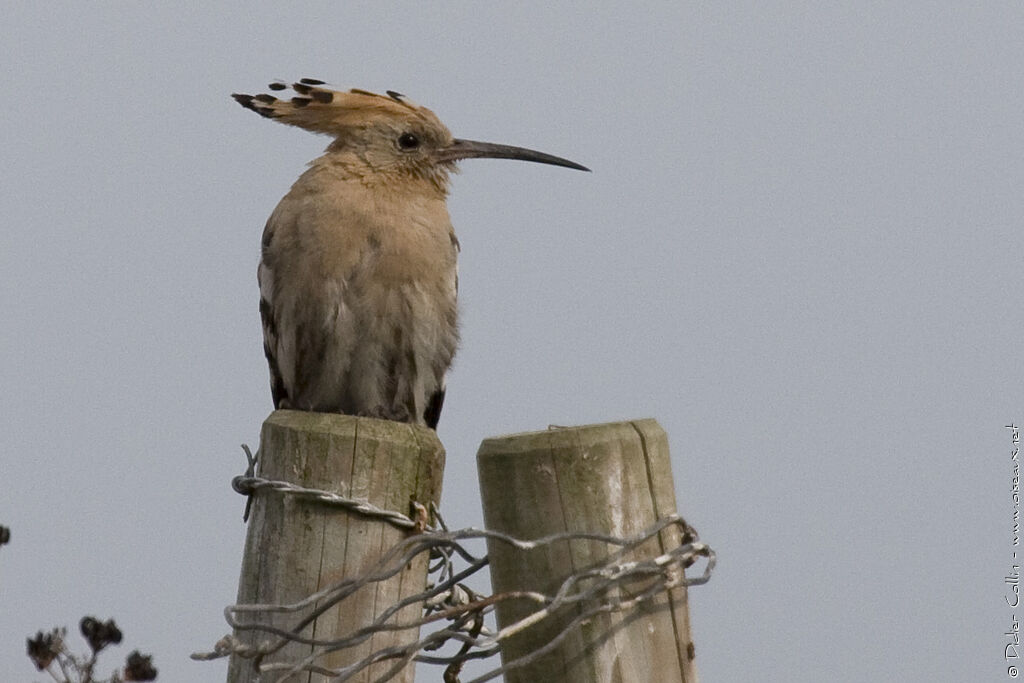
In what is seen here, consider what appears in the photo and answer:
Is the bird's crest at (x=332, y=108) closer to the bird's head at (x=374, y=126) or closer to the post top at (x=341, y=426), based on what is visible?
the bird's head at (x=374, y=126)

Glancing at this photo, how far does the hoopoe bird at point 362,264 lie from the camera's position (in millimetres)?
4512

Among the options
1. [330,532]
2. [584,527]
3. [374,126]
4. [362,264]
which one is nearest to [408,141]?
[374,126]

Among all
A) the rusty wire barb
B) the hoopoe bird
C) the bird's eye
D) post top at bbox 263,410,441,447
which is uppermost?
the bird's eye

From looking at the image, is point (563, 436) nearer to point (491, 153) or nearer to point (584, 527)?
point (584, 527)

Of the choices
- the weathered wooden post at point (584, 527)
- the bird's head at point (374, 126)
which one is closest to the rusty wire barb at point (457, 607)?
the weathered wooden post at point (584, 527)

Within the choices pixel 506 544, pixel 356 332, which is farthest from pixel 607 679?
pixel 356 332

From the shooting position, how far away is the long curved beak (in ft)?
16.8

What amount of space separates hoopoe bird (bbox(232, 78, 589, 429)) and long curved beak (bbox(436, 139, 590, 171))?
14 millimetres

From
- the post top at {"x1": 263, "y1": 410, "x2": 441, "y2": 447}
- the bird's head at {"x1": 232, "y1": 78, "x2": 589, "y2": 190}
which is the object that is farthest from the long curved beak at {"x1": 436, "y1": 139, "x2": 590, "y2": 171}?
the post top at {"x1": 263, "y1": 410, "x2": 441, "y2": 447}

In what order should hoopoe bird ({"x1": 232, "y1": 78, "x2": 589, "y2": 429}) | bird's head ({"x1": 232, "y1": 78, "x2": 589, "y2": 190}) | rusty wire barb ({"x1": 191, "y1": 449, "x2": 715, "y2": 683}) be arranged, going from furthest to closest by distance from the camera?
1. bird's head ({"x1": 232, "y1": 78, "x2": 589, "y2": 190})
2. hoopoe bird ({"x1": 232, "y1": 78, "x2": 589, "y2": 429})
3. rusty wire barb ({"x1": 191, "y1": 449, "x2": 715, "y2": 683})

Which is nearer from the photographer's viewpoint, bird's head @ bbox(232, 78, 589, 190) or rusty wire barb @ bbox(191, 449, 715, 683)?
rusty wire barb @ bbox(191, 449, 715, 683)

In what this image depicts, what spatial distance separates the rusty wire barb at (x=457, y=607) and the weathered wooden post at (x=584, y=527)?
2cm

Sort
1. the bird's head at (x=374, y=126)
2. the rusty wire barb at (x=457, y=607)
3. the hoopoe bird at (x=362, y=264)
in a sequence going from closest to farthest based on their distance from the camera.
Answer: the rusty wire barb at (x=457, y=607)
the hoopoe bird at (x=362, y=264)
the bird's head at (x=374, y=126)

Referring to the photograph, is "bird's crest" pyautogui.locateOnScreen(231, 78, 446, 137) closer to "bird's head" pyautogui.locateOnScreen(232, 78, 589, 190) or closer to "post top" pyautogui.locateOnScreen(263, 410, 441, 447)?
"bird's head" pyautogui.locateOnScreen(232, 78, 589, 190)
